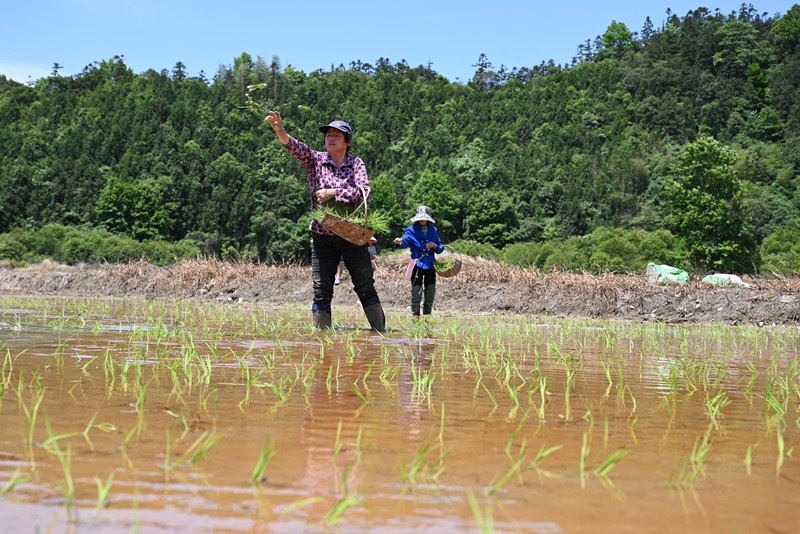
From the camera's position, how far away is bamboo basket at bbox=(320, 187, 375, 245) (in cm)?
611

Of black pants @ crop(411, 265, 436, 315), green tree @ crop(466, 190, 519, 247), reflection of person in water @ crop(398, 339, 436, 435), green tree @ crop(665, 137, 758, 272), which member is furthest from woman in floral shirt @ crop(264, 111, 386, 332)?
green tree @ crop(466, 190, 519, 247)

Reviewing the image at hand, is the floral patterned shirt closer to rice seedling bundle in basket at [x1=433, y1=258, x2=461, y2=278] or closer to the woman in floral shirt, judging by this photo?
the woman in floral shirt

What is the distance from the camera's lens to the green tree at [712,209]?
57.1 m

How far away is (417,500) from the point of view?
1.64 meters

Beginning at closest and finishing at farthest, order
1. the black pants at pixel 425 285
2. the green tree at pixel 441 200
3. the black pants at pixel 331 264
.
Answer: the black pants at pixel 331 264 < the black pants at pixel 425 285 < the green tree at pixel 441 200

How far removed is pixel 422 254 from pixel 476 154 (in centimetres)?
10423

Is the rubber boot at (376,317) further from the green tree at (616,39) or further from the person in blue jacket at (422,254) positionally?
the green tree at (616,39)

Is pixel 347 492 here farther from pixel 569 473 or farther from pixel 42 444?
pixel 42 444

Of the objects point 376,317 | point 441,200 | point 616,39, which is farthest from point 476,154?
point 376,317

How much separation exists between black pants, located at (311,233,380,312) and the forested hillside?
4403 centimetres

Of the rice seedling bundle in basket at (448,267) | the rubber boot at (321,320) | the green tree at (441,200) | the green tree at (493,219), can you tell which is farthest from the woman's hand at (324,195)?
the green tree at (441,200)

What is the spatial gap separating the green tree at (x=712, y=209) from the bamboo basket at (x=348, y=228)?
181ft

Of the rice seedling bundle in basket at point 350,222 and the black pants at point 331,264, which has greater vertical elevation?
the rice seedling bundle in basket at point 350,222

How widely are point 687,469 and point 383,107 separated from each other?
135m
